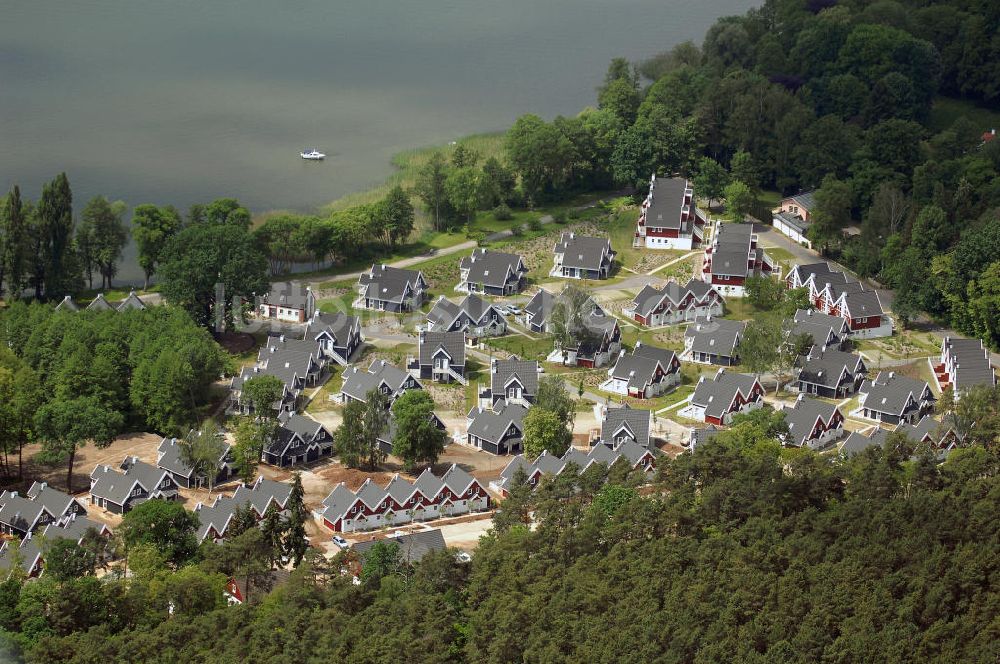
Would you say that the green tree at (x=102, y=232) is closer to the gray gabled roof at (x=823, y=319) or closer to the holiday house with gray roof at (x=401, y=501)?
the holiday house with gray roof at (x=401, y=501)

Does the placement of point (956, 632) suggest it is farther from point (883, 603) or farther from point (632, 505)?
point (632, 505)

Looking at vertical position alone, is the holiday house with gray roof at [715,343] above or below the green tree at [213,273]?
below

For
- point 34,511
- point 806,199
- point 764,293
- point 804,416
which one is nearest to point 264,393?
point 34,511

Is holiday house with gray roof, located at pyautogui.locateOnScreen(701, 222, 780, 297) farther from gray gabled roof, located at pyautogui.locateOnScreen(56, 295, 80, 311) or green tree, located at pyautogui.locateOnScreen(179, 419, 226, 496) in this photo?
gray gabled roof, located at pyautogui.locateOnScreen(56, 295, 80, 311)

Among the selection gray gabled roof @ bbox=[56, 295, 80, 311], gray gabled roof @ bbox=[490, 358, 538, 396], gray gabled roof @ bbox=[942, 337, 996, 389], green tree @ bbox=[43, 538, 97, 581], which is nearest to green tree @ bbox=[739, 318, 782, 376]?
gray gabled roof @ bbox=[942, 337, 996, 389]

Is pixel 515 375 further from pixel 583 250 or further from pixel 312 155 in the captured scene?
pixel 312 155

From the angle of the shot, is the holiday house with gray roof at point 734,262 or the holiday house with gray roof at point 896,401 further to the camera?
the holiday house with gray roof at point 734,262

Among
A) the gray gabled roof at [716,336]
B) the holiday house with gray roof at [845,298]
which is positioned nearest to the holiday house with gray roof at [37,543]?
the gray gabled roof at [716,336]
